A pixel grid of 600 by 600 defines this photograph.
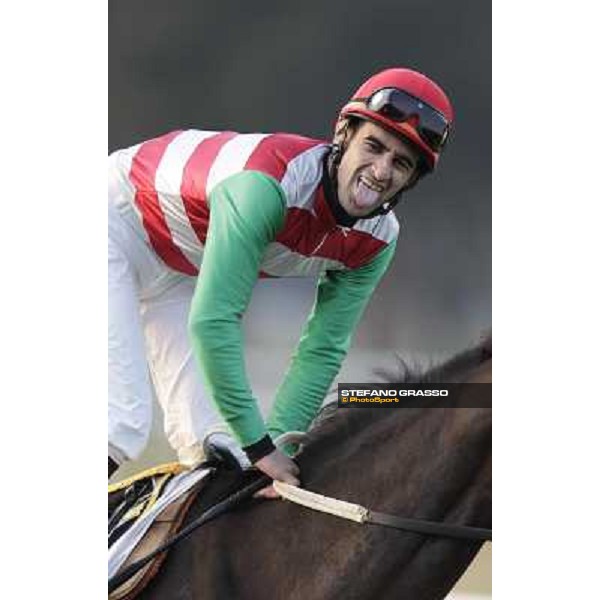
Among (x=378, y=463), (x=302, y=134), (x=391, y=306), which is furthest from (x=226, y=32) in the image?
(x=378, y=463)

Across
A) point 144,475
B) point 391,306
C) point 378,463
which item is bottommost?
point 144,475

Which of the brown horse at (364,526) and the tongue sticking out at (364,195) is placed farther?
the tongue sticking out at (364,195)

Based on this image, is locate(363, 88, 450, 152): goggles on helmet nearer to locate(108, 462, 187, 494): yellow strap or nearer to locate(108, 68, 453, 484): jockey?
locate(108, 68, 453, 484): jockey

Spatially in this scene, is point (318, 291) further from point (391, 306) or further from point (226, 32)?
point (226, 32)

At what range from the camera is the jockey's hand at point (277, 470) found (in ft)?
6.91

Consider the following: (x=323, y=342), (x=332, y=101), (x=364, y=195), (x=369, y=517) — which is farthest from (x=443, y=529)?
(x=332, y=101)

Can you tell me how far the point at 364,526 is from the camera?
197cm

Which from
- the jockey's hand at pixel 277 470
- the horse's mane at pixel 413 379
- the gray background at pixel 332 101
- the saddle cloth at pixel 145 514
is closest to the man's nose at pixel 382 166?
the gray background at pixel 332 101

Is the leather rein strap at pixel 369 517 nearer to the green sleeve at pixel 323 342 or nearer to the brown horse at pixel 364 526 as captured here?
the brown horse at pixel 364 526

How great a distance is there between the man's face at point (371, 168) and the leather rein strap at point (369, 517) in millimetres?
613

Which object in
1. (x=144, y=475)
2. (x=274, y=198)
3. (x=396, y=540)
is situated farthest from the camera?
(x=144, y=475)

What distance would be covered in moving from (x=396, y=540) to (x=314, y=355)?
0.56m

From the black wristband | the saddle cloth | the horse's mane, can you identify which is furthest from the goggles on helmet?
the saddle cloth

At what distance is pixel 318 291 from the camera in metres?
2.41
